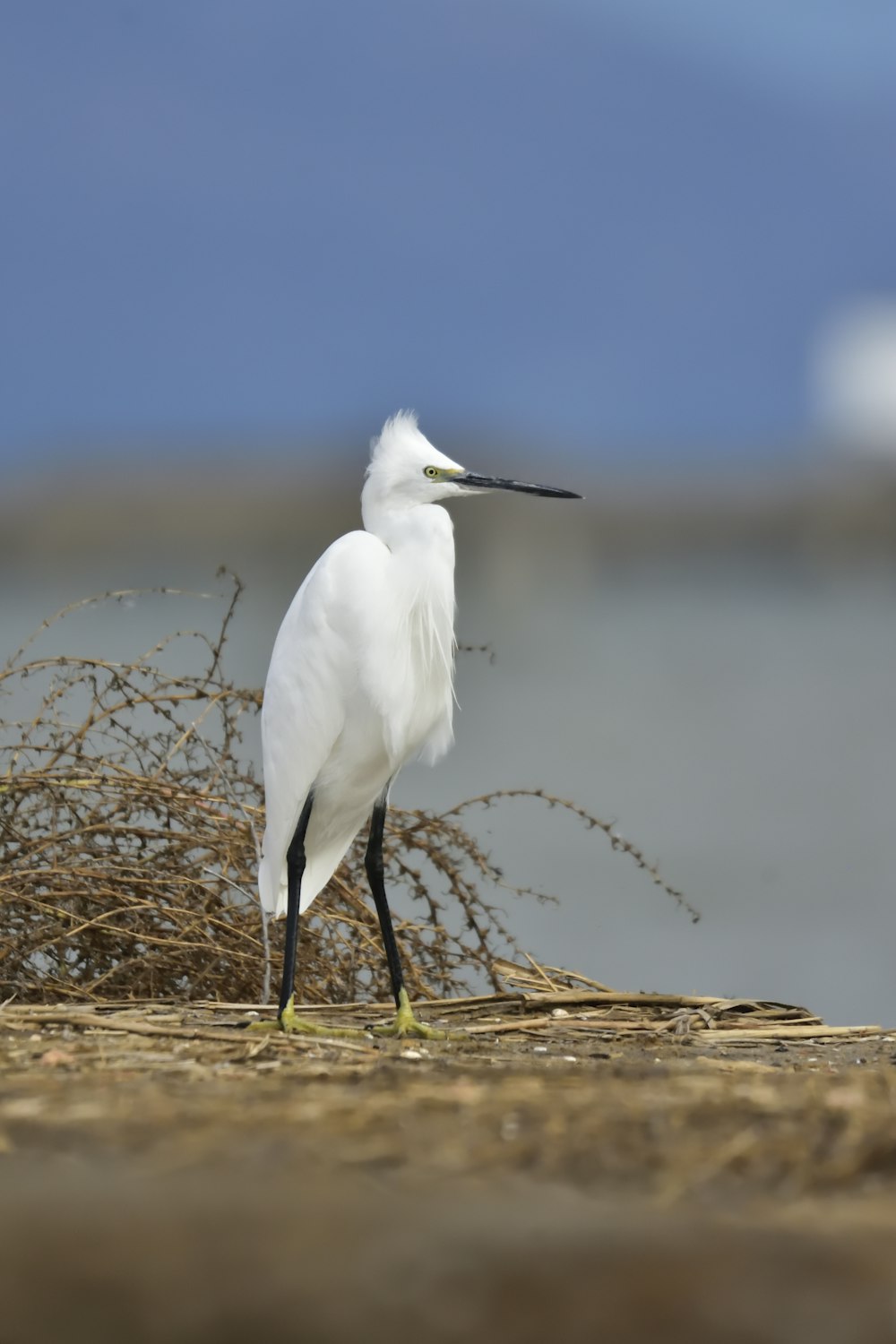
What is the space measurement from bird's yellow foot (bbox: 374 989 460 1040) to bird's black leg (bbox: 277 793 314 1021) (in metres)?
0.25

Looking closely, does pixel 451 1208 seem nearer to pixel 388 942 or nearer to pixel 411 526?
pixel 388 942

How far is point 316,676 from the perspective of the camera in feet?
12.0

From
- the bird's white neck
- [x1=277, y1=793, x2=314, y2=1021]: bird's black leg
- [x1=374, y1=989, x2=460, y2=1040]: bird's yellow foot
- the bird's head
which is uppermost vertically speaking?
the bird's head

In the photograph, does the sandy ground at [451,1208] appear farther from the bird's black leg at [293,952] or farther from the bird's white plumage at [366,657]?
the bird's white plumage at [366,657]

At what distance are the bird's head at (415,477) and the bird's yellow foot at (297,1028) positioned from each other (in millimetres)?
1297

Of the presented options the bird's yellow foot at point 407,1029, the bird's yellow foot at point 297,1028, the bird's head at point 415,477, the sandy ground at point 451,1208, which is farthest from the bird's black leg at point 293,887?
the sandy ground at point 451,1208

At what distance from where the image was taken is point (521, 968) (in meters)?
4.13

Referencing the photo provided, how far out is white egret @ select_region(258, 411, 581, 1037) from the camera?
12.0 feet

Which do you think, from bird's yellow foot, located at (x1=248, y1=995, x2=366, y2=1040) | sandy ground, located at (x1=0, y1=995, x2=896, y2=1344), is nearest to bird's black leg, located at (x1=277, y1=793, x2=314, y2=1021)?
bird's yellow foot, located at (x1=248, y1=995, x2=366, y2=1040)

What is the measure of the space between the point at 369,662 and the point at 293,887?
23.7 inches

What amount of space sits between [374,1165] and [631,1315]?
0.45 meters

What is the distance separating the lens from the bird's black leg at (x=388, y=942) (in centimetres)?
336

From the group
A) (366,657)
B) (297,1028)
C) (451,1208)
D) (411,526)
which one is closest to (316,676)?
(366,657)

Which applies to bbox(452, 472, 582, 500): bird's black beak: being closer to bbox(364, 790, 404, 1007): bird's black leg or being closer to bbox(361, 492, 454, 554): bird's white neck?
bbox(361, 492, 454, 554): bird's white neck
